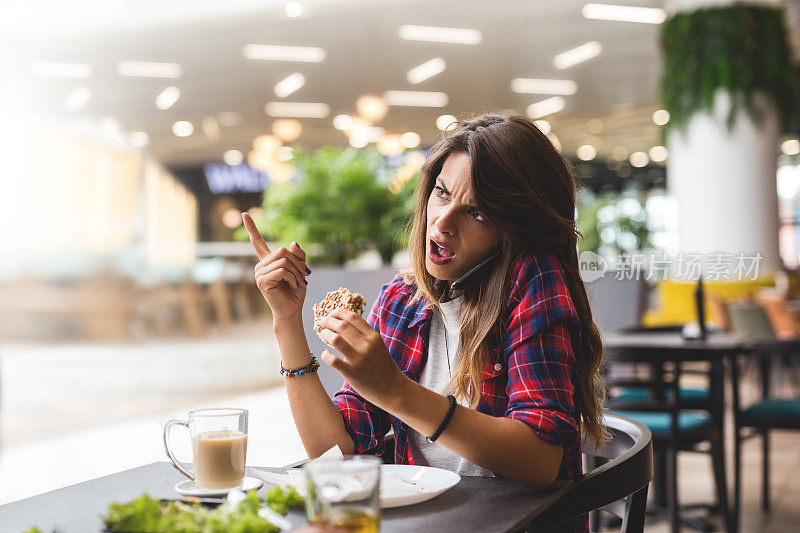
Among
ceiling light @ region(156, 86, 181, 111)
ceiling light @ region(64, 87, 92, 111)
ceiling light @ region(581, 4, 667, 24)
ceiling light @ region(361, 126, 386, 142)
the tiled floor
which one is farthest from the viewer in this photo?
ceiling light @ region(361, 126, 386, 142)

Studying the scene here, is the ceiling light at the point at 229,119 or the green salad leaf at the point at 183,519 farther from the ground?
the ceiling light at the point at 229,119

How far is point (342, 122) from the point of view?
12.7 m

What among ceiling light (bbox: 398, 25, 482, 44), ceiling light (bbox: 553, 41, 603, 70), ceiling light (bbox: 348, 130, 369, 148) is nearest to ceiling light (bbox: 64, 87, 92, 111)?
ceiling light (bbox: 398, 25, 482, 44)

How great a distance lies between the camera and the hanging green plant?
760 centimetres

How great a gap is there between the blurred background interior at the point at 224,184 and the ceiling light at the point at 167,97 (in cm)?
2

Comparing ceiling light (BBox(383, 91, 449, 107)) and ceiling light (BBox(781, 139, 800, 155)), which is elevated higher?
ceiling light (BBox(383, 91, 449, 107))

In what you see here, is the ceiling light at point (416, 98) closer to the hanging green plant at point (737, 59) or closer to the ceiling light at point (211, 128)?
the ceiling light at point (211, 128)

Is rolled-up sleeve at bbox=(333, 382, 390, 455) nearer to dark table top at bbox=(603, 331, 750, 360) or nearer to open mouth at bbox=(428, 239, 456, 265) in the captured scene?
open mouth at bbox=(428, 239, 456, 265)

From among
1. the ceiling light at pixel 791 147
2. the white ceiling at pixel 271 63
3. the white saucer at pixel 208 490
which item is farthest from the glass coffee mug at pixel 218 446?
the ceiling light at pixel 791 147

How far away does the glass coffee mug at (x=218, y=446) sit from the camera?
1030mm

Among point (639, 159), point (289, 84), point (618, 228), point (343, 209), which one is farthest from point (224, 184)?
point (639, 159)

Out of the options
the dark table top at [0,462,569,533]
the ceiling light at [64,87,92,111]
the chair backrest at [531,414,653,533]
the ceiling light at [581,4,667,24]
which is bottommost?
the chair backrest at [531,414,653,533]

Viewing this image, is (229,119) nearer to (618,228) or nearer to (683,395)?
(618,228)

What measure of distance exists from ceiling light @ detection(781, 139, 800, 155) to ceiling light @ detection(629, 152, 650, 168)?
330cm
